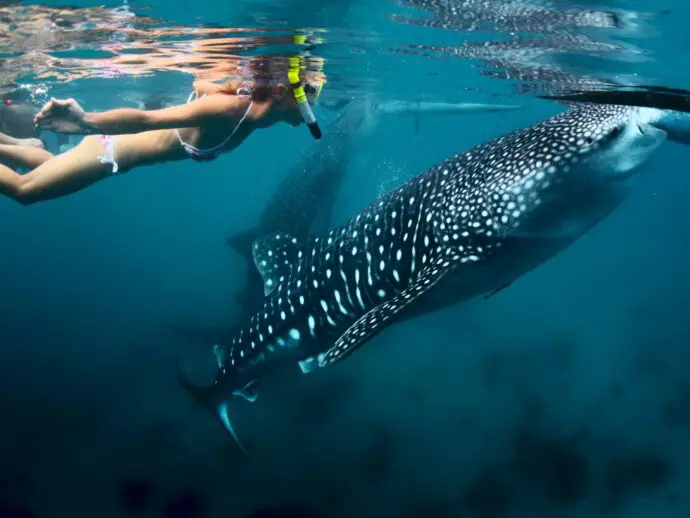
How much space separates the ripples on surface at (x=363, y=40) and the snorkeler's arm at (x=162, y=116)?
1.30 metres

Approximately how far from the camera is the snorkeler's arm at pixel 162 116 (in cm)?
552

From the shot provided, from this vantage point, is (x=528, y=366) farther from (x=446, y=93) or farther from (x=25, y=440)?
Result: (x=25, y=440)

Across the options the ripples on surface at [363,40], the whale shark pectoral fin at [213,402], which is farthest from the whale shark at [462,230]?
the ripples on surface at [363,40]

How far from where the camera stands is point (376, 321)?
457cm

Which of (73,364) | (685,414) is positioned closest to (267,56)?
(73,364)

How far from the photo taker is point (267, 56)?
8945 millimetres

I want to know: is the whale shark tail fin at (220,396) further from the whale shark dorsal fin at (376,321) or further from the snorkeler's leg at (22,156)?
the snorkeler's leg at (22,156)

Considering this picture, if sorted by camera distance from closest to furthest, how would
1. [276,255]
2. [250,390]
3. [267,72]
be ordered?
1. [276,255]
2. [250,390]
3. [267,72]

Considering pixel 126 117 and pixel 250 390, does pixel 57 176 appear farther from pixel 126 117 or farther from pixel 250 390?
pixel 250 390

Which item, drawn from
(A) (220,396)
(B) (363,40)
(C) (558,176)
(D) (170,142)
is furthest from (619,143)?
(A) (220,396)

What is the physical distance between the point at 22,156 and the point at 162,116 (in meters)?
2.63

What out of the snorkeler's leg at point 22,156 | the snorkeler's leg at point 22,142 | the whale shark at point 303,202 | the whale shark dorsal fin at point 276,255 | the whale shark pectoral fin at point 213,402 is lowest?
the whale shark pectoral fin at point 213,402

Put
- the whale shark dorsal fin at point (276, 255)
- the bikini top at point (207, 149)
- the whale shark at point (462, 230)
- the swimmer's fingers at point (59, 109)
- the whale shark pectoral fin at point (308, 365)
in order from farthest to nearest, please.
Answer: the whale shark dorsal fin at point (276, 255), the bikini top at point (207, 149), the whale shark pectoral fin at point (308, 365), the swimmer's fingers at point (59, 109), the whale shark at point (462, 230)

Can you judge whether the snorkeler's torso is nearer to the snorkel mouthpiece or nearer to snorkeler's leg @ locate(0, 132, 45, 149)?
the snorkel mouthpiece
